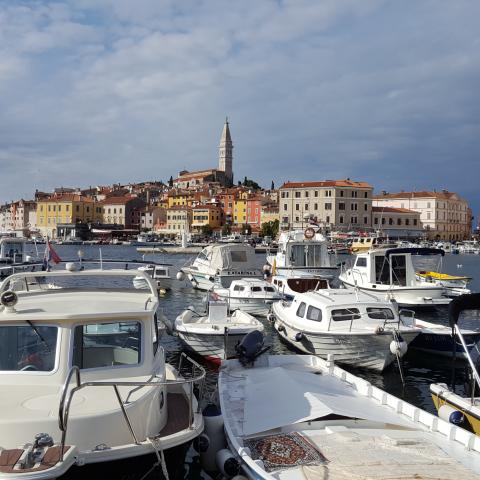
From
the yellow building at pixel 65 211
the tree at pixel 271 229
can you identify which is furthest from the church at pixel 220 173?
the tree at pixel 271 229

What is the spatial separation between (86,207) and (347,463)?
144600 mm

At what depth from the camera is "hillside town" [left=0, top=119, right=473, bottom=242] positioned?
120 meters

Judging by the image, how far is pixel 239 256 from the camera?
109 feet

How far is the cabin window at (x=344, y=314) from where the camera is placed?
49.7 feet

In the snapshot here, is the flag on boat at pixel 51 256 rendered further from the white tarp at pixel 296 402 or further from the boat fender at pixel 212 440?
the boat fender at pixel 212 440

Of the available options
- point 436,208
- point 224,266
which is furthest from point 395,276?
point 436,208

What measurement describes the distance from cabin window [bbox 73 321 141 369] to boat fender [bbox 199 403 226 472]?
2044 millimetres

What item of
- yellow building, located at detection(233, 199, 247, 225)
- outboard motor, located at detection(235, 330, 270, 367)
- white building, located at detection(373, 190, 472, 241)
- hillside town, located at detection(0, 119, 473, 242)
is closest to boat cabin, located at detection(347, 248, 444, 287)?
outboard motor, located at detection(235, 330, 270, 367)

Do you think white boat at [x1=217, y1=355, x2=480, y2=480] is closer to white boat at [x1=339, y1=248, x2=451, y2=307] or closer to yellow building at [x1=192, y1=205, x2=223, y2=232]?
white boat at [x1=339, y1=248, x2=451, y2=307]

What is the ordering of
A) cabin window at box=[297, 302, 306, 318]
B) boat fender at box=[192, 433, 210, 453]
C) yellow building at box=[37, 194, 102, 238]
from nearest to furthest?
1. boat fender at box=[192, 433, 210, 453]
2. cabin window at box=[297, 302, 306, 318]
3. yellow building at box=[37, 194, 102, 238]

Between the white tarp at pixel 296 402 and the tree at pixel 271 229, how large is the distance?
355 ft

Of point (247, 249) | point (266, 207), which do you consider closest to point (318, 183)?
point (266, 207)

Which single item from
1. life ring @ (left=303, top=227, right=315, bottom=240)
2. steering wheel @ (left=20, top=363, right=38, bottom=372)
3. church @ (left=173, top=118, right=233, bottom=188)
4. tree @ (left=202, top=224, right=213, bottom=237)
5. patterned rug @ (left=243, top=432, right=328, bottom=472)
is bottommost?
patterned rug @ (left=243, top=432, right=328, bottom=472)

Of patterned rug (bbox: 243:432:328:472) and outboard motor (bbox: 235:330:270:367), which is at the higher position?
outboard motor (bbox: 235:330:270:367)
